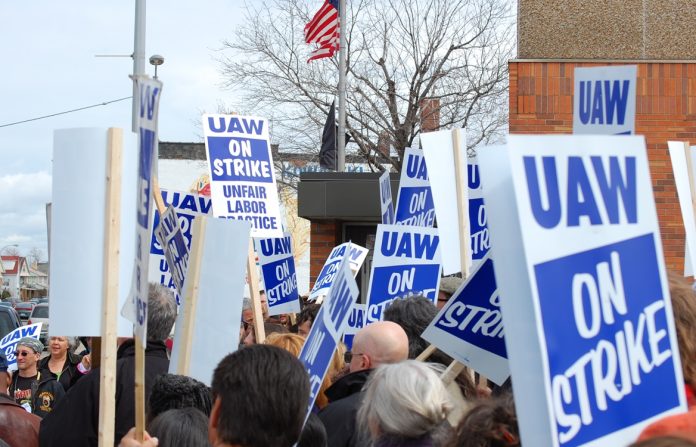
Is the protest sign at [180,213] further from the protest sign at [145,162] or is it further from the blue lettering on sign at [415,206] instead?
the protest sign at [145,162]

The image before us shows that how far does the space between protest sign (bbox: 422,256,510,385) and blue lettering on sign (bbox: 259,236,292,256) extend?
4.23 metres

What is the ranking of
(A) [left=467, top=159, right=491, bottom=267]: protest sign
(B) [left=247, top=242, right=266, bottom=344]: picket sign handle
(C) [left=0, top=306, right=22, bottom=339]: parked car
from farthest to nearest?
(C) [left=0, top=306, right=22, bottom=339]: parked car < (A) [left=467, top=159, right=491, bottom=267]: protest sign < (B) [left=247, top=242, right=266, bottom=344]: picket sign handle

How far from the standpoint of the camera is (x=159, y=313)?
4816mm

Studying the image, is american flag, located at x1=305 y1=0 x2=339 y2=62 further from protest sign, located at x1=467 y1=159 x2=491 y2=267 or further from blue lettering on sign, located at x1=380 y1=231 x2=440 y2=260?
blue lettering on sign, located at x1=380 y1=231 x2=440 y2=260

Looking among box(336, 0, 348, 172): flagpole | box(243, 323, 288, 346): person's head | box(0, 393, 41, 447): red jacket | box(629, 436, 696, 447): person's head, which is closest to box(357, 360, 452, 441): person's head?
box(629, 436, 696, 447): person's head

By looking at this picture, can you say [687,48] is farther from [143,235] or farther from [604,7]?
[143,235]

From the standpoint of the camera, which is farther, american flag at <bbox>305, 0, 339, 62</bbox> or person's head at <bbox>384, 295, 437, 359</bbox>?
american flag at <bbox>305, 0, 339, 62</bbox>

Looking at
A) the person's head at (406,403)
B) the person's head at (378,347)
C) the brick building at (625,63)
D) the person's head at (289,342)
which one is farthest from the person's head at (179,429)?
the brick building at (625,63)

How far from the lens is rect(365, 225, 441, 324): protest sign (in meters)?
6.25

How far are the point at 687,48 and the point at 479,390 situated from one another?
6417 millimetres

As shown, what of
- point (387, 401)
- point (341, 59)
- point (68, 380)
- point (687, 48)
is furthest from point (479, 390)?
point (341, 59)

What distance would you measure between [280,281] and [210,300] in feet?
12.8

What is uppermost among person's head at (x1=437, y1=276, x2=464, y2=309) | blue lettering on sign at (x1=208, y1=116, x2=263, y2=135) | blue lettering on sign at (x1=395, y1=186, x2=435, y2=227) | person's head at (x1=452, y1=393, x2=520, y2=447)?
blue lettering on sign at (x1=208, y1=116, x2=263, y2=135)

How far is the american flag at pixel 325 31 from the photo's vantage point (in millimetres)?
19688
